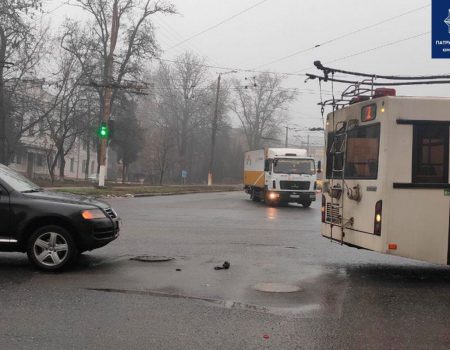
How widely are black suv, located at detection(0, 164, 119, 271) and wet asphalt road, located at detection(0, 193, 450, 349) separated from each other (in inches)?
13.2

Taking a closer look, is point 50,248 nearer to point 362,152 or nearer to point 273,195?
point 362,152

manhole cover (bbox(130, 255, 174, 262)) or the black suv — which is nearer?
the black suv

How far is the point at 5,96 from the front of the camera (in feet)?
121

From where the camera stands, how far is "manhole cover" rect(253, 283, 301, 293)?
7.36m

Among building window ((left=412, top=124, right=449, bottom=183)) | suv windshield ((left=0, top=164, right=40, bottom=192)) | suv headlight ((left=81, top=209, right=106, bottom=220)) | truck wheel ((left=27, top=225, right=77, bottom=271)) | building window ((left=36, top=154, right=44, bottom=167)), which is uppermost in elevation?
building window ((left=36, top=154, right=44, bottom=167))

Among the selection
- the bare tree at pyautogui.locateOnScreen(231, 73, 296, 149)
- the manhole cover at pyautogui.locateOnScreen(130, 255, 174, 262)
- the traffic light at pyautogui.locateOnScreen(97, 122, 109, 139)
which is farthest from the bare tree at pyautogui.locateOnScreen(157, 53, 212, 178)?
the manhole cover at pyautogui.locateOnScreen(130, 255, 174, 262)

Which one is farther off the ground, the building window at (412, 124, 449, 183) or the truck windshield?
the truck windshield

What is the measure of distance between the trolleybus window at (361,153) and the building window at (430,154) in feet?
1.87

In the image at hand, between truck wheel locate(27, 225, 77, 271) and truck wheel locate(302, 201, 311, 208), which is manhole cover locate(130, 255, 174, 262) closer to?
truck wheel locate(27, 225, 77, 271)

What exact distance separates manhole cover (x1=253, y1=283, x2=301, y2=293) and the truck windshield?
65.2ft

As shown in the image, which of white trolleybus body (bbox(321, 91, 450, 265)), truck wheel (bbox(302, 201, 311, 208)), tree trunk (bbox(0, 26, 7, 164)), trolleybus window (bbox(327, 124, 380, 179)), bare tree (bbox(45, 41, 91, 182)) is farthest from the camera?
bare tree (bbox(45, 41, 91, 182))

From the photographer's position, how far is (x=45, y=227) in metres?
8.00

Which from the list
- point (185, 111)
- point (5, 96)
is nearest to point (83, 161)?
point (185, 111)

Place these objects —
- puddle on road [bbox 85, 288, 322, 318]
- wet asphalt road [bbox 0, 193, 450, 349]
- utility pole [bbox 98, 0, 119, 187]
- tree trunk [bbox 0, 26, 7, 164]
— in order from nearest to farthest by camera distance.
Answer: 1. wet asphalt road [bbox 0, 193, 450, 349]
2. puddle on road [bbox 85, 288, 322, 318]
3. tree trunk [bbox 0, 26, 7, 164]
4. utility pole [bbox 98, 0, 119, 187]
